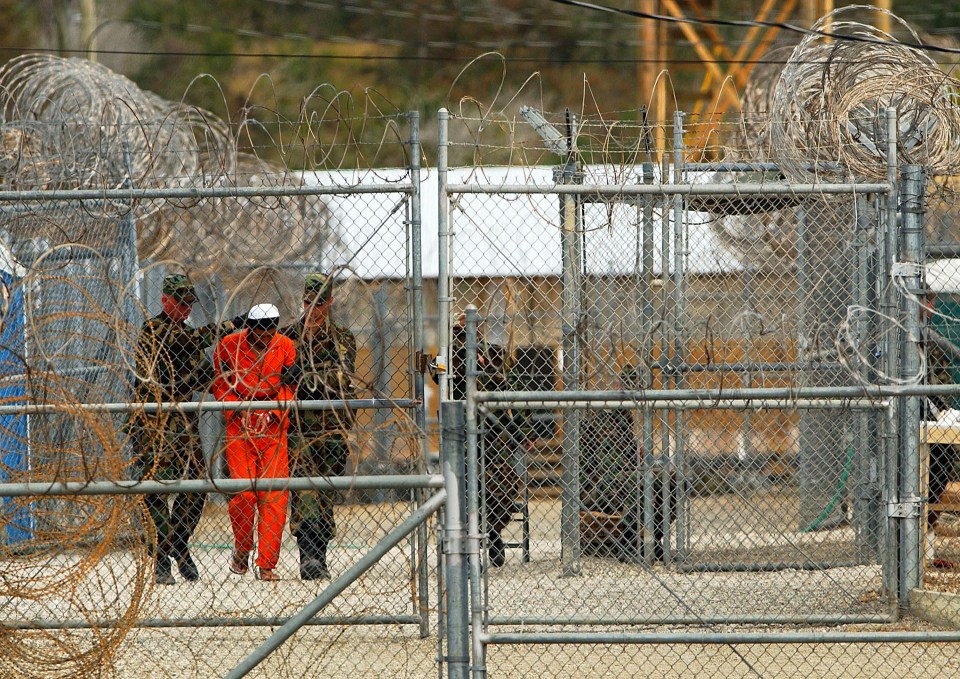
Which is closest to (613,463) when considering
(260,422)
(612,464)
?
(612,464)

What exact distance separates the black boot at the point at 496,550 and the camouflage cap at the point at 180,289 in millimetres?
2515

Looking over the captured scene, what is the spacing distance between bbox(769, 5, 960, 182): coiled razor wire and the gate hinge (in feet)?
6.16

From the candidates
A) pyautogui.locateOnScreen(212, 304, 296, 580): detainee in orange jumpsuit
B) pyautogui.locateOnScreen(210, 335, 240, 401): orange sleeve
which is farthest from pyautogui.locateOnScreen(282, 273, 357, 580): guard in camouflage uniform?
pyautogui.locateOnScreen(210, 335, 240, 401): orange sleeve

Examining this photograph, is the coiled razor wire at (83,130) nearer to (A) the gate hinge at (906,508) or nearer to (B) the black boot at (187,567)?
(B) the black boot at (187,567)

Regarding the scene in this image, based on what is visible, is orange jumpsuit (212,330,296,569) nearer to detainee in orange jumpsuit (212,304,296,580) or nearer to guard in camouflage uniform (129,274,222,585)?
detainee in orange jumpsuit (212,304,296,580)

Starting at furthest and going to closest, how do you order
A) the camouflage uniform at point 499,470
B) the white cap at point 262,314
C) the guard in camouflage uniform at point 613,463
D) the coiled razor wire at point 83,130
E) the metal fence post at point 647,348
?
1. the guard in camouflage uniform at point 613,463
2. the coiled razor wire at point 83,130
3. the camouflage uniform at point 499,470
4. the metal fence post at point 647,348
5. the white cap at point 262,314

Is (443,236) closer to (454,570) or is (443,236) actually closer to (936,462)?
(454,570)

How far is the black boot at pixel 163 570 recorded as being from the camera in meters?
6.44

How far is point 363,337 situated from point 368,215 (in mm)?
1773

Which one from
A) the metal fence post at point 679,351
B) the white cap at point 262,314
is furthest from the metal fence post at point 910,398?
the white cap at point 262,314

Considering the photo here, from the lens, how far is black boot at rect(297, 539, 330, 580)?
234 inches

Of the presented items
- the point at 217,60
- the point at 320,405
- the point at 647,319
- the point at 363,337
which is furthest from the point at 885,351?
the point at 217,60

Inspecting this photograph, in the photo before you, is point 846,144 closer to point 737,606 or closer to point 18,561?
point 737,606

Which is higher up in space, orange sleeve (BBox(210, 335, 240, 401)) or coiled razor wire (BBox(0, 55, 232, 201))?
coiled razor wire (BBox(0, 55, 232, 201))
